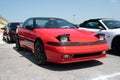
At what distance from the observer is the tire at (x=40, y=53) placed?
19.7 ft

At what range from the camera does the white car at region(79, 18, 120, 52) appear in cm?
746

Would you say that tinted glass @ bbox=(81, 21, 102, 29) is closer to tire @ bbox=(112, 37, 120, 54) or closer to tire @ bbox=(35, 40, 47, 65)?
tire @ bbox=(112, 37, 120, 54)

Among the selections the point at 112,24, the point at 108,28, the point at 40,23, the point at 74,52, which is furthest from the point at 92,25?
the point at 74,52

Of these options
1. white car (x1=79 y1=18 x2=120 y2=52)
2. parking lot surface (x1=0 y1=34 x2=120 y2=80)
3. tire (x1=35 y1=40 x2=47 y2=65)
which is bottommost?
parking lot surface (x1=0 y1=34 x2=120 y2=80)

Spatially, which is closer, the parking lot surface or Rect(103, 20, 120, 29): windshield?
the parking lot surface

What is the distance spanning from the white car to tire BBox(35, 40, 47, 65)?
268 cm

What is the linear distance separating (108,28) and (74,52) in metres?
3.01

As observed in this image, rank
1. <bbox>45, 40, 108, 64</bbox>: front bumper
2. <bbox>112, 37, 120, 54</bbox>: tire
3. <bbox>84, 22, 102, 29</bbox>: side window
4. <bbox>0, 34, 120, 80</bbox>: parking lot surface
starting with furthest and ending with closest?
<bbox>84, 22, 102, 29</bbox>: side window, <bbox>112, 37, 120, 54</bbox>: tire, <bbox>45, 40, 108, 64</bbox>: front bumper, <bbox>0, 34, 120, 80</bbox>: parking lot surface

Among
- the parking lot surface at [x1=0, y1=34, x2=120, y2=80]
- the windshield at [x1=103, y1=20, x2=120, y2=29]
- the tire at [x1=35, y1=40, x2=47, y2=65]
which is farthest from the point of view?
the windshield at [x1=103, y1=20, x2=120, y2=29]

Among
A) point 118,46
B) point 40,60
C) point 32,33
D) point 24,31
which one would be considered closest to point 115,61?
point 118,46

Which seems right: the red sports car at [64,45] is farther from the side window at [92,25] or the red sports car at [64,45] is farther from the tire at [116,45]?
the side window at [92,25]

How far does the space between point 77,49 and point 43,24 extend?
2025mm

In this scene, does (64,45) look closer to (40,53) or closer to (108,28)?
(40,53)

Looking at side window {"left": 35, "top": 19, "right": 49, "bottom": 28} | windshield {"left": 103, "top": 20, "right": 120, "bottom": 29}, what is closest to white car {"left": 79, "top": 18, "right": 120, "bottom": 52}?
windshield {"left": 103, "top": 20, "right": 120, "bottom": 29}
